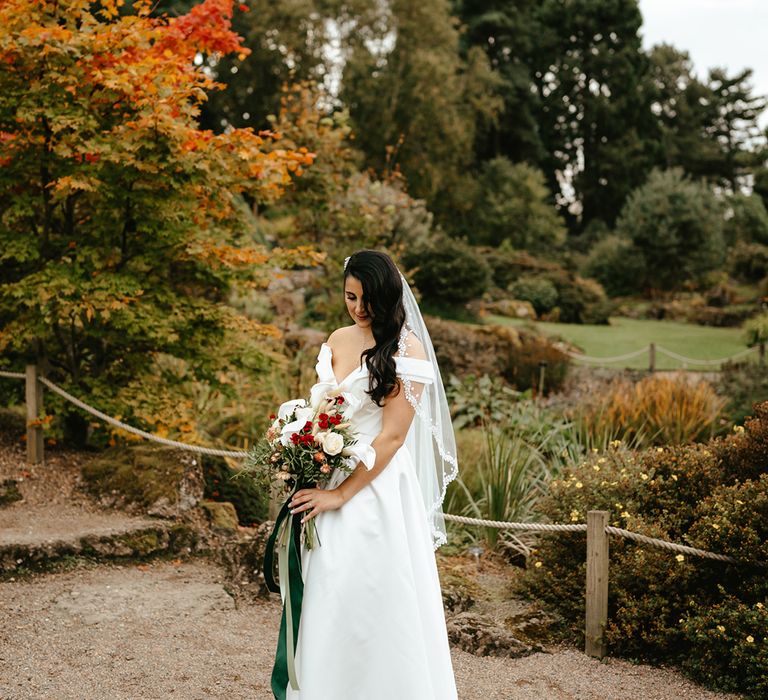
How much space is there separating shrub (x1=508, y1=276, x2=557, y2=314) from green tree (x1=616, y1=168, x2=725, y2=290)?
19.1ft

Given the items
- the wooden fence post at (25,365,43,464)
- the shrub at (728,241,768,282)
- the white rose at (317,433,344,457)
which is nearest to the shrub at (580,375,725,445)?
the wooden fence post at (25,365,43,464)

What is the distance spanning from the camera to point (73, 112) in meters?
6.06

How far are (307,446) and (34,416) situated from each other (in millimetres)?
→ 4529

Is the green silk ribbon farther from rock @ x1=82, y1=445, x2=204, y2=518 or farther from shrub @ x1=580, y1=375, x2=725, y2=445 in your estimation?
shrub @ x1=580, y1=375, x2=725, y2=445

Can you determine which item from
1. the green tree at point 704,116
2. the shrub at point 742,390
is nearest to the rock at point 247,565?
the shrub at point 742,390

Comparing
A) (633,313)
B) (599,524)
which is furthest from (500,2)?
(599,524)

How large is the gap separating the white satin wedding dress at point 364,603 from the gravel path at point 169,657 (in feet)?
3.64

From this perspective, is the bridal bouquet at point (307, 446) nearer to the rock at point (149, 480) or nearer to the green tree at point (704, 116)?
the rock at point (149, 480)

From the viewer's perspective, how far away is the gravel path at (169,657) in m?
3.84

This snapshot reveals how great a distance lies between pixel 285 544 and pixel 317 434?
0.51 metres

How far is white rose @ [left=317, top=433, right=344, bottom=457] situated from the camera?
2771 millimetres

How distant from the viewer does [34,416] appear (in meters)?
6.57

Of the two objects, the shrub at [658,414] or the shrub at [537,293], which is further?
the shrub at [537,293]

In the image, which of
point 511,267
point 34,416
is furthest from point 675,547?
point 511,267
